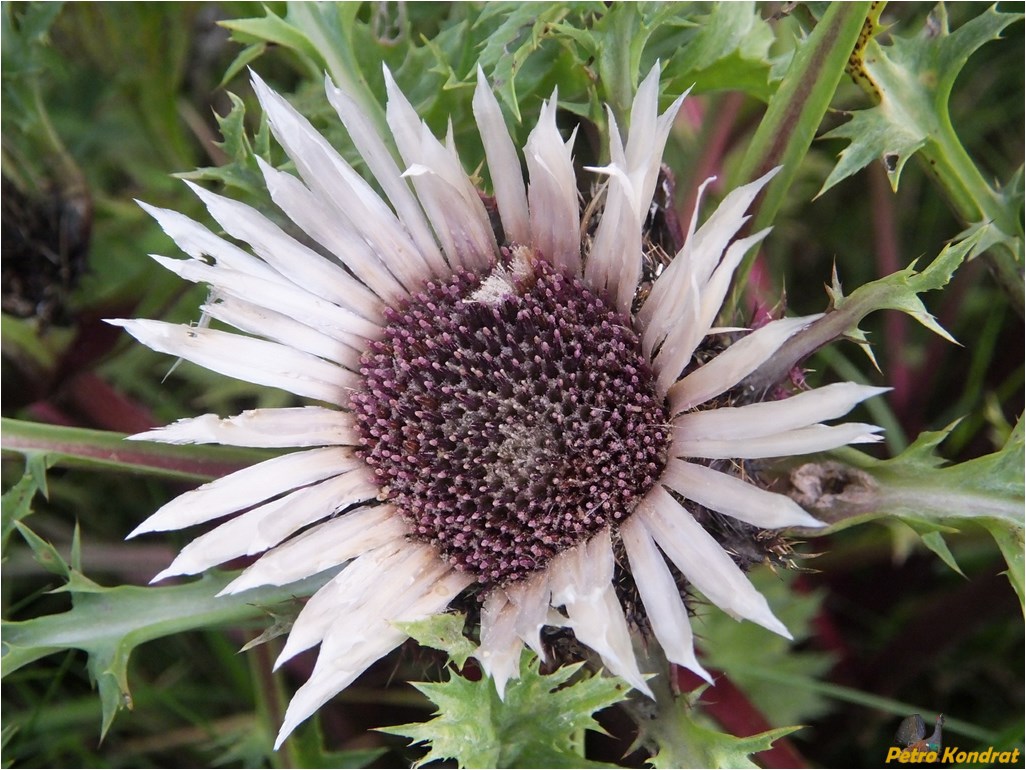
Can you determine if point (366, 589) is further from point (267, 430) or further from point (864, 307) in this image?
point (864, 307)

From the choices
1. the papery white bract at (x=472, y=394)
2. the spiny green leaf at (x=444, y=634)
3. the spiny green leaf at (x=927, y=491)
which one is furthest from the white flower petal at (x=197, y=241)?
the spiny green leaf at (x=927, y=491)

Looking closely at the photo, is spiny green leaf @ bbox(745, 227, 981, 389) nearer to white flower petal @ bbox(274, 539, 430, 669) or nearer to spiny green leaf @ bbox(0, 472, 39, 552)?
white flower petal @ bbox(274, 539, 430, 669)

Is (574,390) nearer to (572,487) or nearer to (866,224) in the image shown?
(572,487)

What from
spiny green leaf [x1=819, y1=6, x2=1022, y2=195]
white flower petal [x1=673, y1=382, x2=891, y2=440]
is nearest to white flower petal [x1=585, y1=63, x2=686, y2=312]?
white flower petal [x1=673, y1=382, x2=891, y2=440]

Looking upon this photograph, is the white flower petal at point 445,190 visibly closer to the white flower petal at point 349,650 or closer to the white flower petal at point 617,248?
the white flower petal at point 617,248

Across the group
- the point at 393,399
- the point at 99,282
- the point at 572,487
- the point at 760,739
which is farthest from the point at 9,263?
the point at 760,739

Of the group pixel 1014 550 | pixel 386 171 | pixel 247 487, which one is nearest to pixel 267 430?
pixel 247 487

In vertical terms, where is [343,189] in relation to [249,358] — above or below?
above
